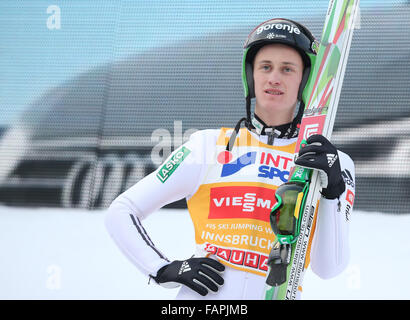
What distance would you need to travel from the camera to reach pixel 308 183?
69.2 inches

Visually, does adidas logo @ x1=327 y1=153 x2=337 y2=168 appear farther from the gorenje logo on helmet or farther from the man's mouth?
the gorenje logo on helmet

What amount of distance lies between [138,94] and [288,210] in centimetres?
377

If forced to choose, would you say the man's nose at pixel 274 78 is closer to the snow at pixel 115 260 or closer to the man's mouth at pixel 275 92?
the man's mouth at pixel 275 92

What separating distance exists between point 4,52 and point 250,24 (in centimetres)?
238

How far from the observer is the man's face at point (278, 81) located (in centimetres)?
211

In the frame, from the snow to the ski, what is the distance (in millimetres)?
1818

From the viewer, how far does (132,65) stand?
5414mm

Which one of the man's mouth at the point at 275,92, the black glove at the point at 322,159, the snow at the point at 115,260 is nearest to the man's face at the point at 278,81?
the man's mouth at the point at 275,92

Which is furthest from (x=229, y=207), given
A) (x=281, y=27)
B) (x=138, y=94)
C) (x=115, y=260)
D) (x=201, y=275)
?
(x=138, y=94)

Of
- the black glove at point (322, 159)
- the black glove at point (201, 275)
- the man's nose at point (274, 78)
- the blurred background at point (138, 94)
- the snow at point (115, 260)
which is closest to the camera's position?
the black glove at point (322, 159)

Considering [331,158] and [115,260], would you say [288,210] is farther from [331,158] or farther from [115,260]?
[115,260]

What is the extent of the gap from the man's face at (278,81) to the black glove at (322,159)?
0.42m
